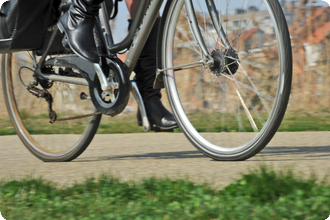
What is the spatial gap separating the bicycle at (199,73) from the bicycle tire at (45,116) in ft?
0.04

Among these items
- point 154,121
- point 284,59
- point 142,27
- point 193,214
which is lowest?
point 193,214

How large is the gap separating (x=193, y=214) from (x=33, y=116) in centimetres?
233

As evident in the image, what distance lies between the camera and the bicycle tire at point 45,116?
3.81 metres

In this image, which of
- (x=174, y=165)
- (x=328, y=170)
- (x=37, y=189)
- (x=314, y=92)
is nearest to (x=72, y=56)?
(x=174, y=165)

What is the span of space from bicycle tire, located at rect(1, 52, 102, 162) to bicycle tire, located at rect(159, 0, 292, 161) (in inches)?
24.6

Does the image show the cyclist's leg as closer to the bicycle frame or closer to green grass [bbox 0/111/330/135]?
the bicycle frame

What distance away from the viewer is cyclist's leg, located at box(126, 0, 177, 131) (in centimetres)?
352

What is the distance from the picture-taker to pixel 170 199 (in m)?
2.38

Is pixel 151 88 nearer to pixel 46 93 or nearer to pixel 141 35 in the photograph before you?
pixel 141 35

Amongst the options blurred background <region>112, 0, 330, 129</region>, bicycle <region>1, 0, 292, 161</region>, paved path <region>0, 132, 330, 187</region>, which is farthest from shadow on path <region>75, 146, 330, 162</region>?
blurred background <region>112, 0, 330, 129</region>

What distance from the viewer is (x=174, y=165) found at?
3.40 m

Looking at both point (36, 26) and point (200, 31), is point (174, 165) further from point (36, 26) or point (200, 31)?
point (36, 26)

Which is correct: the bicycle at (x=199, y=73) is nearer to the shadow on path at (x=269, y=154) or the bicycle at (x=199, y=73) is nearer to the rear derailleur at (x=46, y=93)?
the rear derailleur at (x=46, y=93)

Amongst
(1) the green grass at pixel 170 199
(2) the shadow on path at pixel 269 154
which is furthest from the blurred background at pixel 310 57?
(1) the green grass at pixel 170 199
